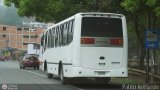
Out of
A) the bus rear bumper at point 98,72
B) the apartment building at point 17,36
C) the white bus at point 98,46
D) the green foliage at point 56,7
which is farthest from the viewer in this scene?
the apartment building at point 17,36

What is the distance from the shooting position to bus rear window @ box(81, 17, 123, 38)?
22.6 meters

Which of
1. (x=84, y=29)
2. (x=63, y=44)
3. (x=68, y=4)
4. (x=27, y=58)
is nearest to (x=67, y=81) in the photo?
(x=63, y=44)

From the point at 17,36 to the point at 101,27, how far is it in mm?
135409

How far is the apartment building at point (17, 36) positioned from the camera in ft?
509

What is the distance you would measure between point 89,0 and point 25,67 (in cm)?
2234

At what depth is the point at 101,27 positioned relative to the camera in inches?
895

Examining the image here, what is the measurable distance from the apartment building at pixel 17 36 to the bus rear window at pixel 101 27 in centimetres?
13097

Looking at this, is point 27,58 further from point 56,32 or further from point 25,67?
point 56,32

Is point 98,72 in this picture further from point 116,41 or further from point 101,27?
point 101,27

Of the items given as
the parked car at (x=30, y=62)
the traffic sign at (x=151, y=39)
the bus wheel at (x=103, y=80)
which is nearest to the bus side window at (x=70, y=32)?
the bus wheel at (x=103, y=80)

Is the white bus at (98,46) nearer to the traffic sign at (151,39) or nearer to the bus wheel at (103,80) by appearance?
the traffic sign at (151,39)

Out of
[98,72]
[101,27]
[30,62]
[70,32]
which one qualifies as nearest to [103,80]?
[98,72]

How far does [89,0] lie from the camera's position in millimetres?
32688

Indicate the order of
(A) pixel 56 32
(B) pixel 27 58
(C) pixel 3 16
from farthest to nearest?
1. (C) pixel 3 16
2. (B) pixel 27 58
3. (A) pixel 56 32
